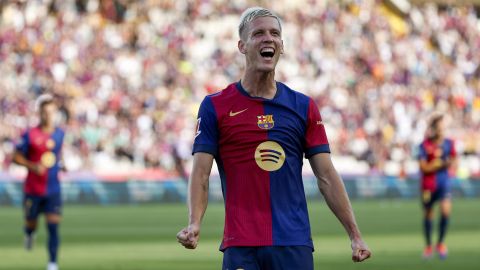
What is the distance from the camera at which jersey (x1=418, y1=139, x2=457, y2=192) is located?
20.5 metres

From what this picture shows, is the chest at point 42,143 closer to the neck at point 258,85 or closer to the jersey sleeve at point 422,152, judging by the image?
the jersey sleeve at point 422,152

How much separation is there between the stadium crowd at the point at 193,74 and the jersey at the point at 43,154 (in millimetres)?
16489

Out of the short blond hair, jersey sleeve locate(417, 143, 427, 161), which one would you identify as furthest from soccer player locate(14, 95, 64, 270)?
the short blond hair

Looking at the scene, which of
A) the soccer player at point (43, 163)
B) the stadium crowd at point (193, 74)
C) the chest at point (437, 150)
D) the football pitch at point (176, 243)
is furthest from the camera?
the stadium crowd at point (193, 74)

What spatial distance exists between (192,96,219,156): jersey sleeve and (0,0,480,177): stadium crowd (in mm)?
28318

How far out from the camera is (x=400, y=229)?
26.8 m

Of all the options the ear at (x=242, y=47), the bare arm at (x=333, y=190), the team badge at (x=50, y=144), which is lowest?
the bare arm at (x=333, y=190)

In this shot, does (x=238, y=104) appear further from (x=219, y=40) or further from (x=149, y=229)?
(x=219, y=40)

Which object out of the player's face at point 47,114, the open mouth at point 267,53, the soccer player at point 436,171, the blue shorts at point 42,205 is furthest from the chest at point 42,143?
the open mouth at point 267,53

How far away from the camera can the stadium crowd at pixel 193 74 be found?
124 ft

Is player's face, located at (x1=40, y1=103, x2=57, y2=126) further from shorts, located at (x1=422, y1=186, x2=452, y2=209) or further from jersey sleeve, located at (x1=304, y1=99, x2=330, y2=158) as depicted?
jersey sleeve, located at (x1=304, y1=99, x2=330, y2=158)

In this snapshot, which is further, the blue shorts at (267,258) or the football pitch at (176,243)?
the football pitch at (176,243)

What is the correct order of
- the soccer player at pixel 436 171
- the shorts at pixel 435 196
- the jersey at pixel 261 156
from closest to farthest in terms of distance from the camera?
the jersey at pixel 261 156 < the soccer player at pixel 436 171 < the shorts at pixel 435 196

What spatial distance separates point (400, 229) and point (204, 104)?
2035 centimetres
